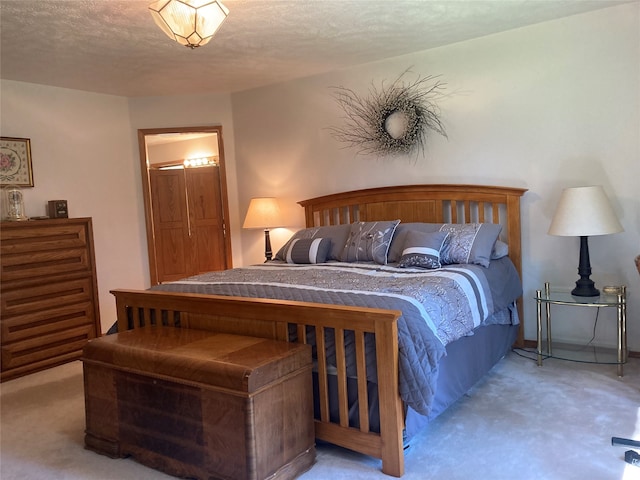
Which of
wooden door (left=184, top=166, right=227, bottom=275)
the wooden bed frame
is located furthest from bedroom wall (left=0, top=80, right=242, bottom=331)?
the wooden bed frame

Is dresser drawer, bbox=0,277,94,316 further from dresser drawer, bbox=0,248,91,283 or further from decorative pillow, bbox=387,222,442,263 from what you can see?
decorative pillow, bbox=387,222,442,263

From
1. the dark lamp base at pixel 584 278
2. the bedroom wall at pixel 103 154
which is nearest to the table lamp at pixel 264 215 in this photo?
the bedroom wall at pixel 103 154

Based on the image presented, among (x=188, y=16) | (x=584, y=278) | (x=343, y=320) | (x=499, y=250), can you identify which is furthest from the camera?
(x=499, y=250)

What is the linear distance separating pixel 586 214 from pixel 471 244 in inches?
27.7

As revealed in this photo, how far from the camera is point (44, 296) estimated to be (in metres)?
4.02

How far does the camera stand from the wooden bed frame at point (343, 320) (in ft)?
6.93

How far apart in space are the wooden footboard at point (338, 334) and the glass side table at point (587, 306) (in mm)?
1589

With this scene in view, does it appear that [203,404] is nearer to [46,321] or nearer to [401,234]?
[401,234]

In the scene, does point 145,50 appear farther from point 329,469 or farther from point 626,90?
point 626,90

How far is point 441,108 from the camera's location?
4012 mm

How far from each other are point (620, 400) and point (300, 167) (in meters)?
3.20

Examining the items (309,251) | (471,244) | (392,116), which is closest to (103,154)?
(309,251)

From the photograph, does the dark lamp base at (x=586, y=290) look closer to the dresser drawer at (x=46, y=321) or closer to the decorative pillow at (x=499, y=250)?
the decorative pillow at (x=499, y=250)

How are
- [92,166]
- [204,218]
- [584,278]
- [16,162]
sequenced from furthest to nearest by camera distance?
[204,218]
[92,166]
[16,162]
[584,278]
